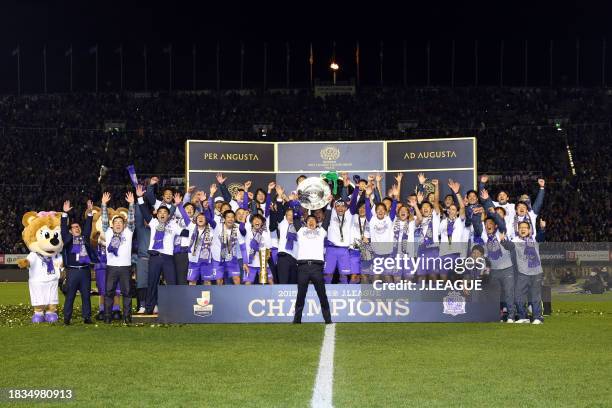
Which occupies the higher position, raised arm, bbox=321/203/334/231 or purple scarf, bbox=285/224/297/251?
raised arm, bbox=321/203/334/231

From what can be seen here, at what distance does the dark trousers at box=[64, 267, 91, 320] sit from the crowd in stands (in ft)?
78.2

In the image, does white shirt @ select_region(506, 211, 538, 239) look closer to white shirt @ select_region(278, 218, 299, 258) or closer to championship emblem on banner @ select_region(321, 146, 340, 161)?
white shirt @ select_region(278, 218, 299, 258)

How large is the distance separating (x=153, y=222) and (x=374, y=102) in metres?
34.8

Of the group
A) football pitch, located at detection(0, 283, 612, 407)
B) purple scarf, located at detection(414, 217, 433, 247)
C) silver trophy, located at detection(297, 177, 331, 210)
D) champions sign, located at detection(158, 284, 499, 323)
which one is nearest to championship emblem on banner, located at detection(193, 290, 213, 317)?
champions sign, located at detection(158, 284, 499, 323)

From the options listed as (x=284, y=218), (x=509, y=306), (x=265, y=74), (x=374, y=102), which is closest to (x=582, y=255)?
(x=509, y=306)

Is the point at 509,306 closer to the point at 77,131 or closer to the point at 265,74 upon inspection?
the point at 77,131

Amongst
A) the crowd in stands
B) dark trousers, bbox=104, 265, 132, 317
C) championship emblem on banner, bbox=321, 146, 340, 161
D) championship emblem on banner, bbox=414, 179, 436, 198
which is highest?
the crowd in stands

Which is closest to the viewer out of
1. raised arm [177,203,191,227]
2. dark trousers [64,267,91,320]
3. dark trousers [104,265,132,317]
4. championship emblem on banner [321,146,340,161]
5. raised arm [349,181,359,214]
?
dark trousers [104,265,132,317]

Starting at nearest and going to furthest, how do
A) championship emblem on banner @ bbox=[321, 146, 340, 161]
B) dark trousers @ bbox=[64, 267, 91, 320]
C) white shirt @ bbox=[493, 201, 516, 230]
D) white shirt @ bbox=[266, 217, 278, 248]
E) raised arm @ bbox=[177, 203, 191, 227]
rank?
dark trousers @ bbox=[64, 267, 91, 320] → raised arm @ bbox=[177, 203, 191, 227] → white shirt @ bbox=[493, 201, 516, 230] → white shirt @ bbox=[266, 217, 278, 248] → championship emblem on banner @ bbox=[321, 146, 340, 161]

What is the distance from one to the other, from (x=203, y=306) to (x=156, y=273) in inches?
40.5

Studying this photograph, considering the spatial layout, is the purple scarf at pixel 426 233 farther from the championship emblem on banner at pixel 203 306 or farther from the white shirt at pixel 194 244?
the championship emblem on banner at pixel 203 306

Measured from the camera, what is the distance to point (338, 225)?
15664 millimetres

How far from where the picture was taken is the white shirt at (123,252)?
14.9 meters

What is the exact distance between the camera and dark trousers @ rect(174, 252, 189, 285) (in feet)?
50.8
